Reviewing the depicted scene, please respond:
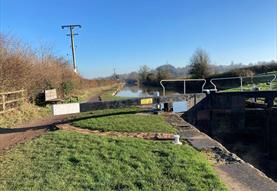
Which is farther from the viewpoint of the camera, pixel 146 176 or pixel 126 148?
pixel 126 148

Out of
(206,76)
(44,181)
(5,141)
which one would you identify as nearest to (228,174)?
(44,181)

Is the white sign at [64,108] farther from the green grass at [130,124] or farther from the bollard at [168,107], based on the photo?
the bollard at [168,107]

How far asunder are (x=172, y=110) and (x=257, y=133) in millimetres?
4427

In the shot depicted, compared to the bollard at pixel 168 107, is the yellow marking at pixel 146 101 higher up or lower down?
higher up

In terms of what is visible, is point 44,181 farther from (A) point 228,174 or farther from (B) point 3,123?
(B) point 3,123

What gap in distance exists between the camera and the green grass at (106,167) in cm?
449

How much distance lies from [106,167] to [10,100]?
33.3 ft

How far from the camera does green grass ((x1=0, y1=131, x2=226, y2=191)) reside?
4.49 meters

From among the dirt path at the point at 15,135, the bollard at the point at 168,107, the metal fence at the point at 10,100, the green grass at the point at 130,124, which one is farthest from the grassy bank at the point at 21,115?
the bollard at the point at 168,107

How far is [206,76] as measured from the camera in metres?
45.5

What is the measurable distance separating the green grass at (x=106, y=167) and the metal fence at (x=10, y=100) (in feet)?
20.9

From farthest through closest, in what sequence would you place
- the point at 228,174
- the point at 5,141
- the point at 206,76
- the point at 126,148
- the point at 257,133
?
the point at 206,76 → the point at 257,133 → the point at 5,141 → the point at 126,148 → the point at 228,174

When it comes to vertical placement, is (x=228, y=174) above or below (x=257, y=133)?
above

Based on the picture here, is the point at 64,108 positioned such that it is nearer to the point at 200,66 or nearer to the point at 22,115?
the point at 22,115
